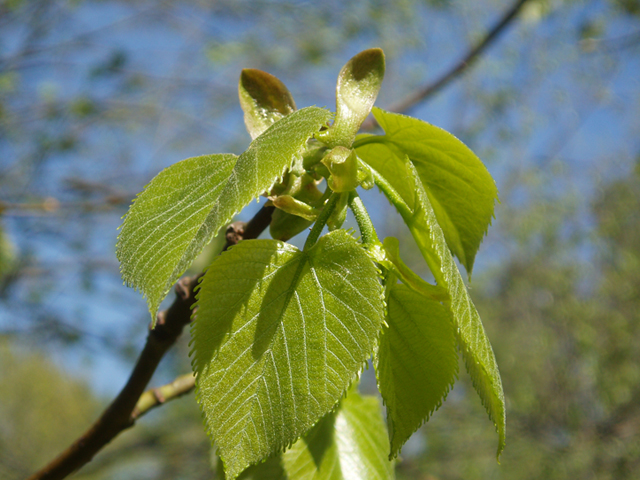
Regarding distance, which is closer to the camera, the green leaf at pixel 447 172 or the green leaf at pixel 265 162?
the green leaf at pixel 265 162

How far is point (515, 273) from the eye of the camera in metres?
5.61

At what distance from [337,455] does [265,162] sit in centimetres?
35

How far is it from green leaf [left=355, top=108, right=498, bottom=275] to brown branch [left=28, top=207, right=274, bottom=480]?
0.13m

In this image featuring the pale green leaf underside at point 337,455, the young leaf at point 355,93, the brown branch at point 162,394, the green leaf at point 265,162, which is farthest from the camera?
the brown branch at point 162,394

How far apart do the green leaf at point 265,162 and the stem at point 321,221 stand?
0.07m

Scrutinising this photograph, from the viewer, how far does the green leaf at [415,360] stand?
1.32ft

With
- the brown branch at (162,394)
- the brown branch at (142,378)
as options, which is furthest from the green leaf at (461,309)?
the brown branch at (162,394)

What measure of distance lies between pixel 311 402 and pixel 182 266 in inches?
4.8

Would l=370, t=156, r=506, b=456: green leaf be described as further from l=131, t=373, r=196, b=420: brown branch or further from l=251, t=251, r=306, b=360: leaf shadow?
l=131, t=373, r=196, b=420: brown branch

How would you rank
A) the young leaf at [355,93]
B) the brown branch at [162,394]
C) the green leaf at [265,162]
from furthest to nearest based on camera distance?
the brown branch at [162,394], the young leaf at [355,93], the green leaf at [265,162]

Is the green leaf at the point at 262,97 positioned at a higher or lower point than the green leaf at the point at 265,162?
lower

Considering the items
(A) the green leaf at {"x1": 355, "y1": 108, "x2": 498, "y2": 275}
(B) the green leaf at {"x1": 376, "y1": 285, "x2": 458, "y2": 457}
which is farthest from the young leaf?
(B) the green leaf at {"x1": 376, "y1": 285, "x2": 458, "y2": 457}

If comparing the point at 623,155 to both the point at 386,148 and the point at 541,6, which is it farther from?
the point at 386,148

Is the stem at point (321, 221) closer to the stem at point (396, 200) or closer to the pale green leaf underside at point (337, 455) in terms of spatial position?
the stem at point (396, 200)
